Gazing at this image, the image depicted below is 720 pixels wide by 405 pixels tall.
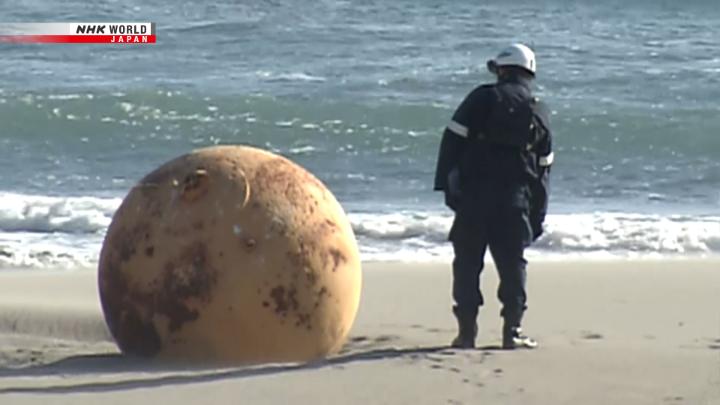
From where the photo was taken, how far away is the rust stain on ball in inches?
277

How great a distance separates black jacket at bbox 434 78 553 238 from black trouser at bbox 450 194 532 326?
0.08m

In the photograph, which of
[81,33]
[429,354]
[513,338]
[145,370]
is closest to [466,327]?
[513,338]

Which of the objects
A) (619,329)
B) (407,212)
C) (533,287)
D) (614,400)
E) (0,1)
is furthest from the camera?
(0,1)

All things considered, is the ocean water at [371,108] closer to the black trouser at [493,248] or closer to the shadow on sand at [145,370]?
the black trouser at [493,248]

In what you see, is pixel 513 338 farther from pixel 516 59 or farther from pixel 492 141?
pixel 516 59

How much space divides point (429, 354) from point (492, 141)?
→ 3.20 ft

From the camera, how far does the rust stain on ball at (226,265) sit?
7043mm

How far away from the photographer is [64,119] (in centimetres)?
1925

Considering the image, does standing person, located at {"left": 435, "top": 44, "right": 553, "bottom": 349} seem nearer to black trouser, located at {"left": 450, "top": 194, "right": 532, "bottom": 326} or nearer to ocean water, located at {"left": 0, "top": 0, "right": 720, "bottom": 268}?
black trouser, located at {"left": 450, "top": 194, "right": 532, "bottom": 326}

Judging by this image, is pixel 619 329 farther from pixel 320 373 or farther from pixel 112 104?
pixel 112 104

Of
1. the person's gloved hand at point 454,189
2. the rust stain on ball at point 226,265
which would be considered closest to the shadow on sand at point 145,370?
the rust stain on ball at point 226,265

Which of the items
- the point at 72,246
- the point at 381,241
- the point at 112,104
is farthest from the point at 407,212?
the point at 112,104

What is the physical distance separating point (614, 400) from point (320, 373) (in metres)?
1.20

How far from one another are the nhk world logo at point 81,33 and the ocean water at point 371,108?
0.32m
